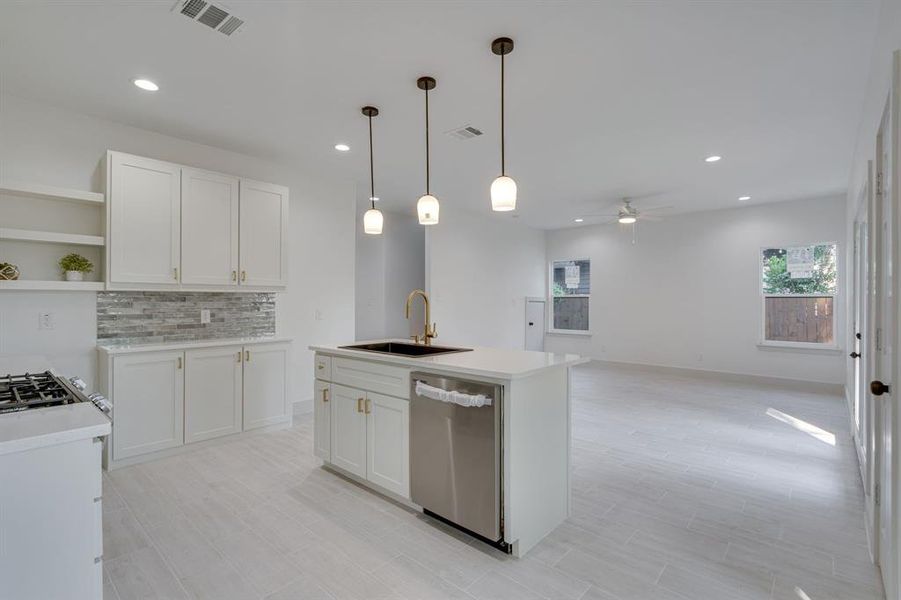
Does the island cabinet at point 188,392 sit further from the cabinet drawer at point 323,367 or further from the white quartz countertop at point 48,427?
the white quartz countertop at point 48,427

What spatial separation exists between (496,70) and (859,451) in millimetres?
4012

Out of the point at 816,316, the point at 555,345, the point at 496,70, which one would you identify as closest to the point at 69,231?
the point at 496,70

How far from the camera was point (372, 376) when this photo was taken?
8.89 feet

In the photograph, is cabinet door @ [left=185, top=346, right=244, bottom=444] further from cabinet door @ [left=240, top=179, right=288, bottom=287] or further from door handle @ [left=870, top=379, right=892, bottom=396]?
door handle @ [left=870, top=379, right=892, bottom=396]

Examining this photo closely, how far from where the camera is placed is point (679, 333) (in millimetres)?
7316

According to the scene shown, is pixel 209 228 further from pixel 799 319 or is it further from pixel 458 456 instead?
pixel 799 319

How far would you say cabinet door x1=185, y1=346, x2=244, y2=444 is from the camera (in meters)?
3.52

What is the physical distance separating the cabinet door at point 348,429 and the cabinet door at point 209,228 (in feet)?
5.69

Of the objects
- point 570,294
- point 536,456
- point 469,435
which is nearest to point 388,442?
point 469,435

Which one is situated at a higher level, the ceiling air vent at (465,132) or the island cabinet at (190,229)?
the ceiling air vent at (465,132)

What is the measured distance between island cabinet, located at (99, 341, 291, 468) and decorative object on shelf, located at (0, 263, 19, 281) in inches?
28.6

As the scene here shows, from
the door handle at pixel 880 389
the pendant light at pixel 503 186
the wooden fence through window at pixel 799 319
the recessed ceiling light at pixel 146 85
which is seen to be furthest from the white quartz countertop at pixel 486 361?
the wooden fence through window at pixel 799 319

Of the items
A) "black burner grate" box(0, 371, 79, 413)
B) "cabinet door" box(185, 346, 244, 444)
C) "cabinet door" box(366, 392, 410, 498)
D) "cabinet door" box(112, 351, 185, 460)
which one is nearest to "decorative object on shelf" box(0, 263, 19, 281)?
"cabinet door" box(112, 351, 185, 460)

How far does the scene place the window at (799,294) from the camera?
6129 millimetres
